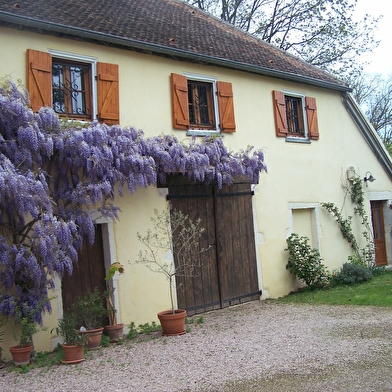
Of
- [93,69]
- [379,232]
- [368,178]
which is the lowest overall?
[379,232]

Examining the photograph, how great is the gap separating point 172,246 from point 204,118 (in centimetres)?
244

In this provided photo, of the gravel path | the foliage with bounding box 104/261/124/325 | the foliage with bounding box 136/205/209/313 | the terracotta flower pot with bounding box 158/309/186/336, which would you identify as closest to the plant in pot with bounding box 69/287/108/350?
the gravel path

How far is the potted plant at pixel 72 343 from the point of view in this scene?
19.3 ft

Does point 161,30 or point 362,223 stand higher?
point 161,30

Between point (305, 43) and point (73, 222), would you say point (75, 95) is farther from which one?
point (305, 43)

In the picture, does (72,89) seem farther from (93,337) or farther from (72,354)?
(72,354)

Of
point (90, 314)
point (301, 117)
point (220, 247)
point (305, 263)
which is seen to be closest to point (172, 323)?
point (90, 314)

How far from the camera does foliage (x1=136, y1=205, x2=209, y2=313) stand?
7887mm

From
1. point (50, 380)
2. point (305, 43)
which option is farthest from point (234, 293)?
point (305, 43)

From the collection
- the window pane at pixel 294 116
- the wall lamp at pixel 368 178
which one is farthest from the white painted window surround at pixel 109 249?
the wall lamp at pixel 368 178

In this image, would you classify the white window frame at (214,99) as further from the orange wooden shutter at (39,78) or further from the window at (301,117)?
the orange wooden shutter at (39,78)

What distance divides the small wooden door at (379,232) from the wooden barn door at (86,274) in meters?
8.17

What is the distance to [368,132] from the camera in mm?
13016

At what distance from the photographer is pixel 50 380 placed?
5297 mm
